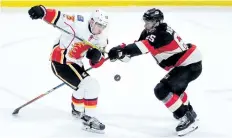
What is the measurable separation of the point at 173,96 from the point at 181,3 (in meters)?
2.70

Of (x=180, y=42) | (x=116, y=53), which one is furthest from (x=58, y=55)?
(x=180, y=42)

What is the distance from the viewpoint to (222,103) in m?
4.34

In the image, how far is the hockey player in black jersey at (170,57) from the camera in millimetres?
3707

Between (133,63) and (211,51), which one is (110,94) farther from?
(211,51)

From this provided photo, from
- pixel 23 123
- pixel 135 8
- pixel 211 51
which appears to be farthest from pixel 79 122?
pixel 135 8

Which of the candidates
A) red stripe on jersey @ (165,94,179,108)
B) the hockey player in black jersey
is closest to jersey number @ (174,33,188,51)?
the hockey player in black jersey

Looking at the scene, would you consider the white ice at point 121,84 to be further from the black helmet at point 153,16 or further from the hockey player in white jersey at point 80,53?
the black helmet at point 153,16

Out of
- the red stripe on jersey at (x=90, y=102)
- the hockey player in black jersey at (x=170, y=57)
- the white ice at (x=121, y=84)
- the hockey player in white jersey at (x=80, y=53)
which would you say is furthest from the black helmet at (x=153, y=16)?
the white ice at (x=121, y=84)

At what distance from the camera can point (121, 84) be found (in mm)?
4664

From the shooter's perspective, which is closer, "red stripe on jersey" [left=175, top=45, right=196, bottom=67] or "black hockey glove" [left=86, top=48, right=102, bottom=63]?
"black hockey glove" [left=86, top=48, right=102, bottom=63]

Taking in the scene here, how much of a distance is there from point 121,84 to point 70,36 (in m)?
0.96

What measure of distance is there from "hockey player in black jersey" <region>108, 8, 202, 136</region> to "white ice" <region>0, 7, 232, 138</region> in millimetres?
143

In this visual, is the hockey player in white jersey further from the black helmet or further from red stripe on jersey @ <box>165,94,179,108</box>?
red stripe on jersey @ <box>165,94,179,108</box>

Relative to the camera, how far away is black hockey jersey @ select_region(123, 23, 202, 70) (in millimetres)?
3693
